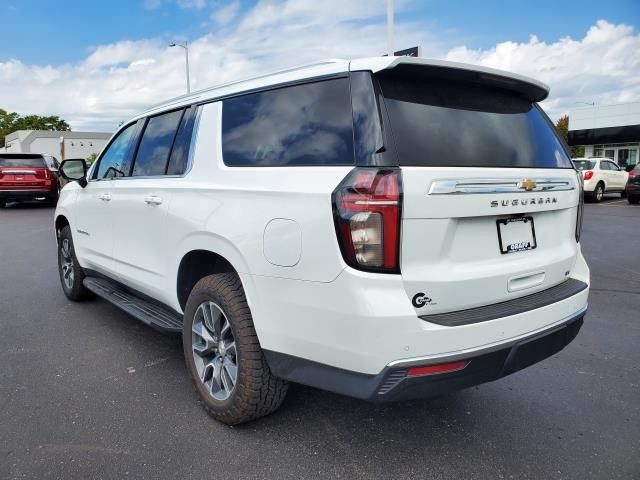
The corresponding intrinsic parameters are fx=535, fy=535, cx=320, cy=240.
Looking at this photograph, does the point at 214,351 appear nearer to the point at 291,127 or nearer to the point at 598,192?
the point at 291,127

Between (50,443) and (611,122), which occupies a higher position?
(611,122)

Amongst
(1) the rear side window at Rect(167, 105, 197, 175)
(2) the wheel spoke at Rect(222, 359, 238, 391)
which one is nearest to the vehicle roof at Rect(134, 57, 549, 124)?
(1) the rear side window at Rect(167, 105, 197, 175)

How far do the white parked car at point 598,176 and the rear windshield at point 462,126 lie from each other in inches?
669

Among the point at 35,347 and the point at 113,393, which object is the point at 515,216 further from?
the point at 35,347

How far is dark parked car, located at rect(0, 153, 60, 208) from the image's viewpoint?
53.7 feet

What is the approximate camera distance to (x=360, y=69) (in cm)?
239

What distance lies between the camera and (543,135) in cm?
300

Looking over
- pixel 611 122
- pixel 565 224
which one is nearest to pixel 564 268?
pixel 565 224

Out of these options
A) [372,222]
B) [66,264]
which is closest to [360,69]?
[372,222]

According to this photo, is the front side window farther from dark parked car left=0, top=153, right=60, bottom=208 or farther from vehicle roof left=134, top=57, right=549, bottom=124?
dark parked car left=0, top=153, right=60, bottom=208

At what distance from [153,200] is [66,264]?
8.62ft

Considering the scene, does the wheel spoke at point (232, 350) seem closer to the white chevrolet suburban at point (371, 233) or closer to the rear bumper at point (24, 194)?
the white chevrolet suburban at point (371, 233)

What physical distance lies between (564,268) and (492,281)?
0.72m

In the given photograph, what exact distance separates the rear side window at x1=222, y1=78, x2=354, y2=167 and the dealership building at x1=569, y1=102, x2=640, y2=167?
3987 centimetres
